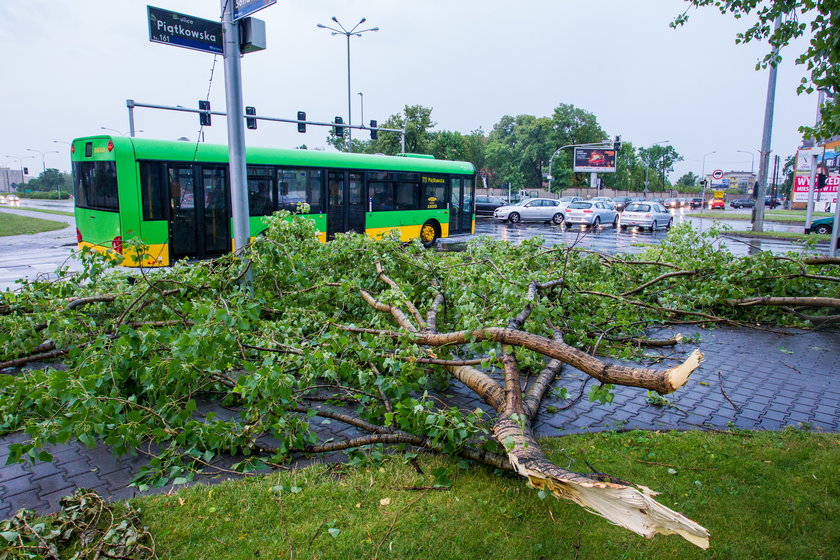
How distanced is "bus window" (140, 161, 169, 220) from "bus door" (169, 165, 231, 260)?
180 millimetres

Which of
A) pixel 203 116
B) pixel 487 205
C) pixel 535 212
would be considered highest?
pixel 203 116

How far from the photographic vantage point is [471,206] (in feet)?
70.2

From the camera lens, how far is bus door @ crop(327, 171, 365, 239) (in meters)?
16.1

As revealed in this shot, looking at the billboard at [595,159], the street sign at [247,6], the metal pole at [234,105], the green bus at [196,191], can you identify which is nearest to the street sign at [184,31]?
the metal pole at [234,105]

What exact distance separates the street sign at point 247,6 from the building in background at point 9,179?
140077 mm

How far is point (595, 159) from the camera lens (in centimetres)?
6550

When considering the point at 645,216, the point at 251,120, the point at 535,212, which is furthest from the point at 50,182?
the point at 645,216

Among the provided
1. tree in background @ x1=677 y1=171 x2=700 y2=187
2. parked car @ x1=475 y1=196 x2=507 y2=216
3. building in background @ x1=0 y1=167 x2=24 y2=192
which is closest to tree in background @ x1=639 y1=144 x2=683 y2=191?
tree in background @ x1=677 y1=171 x2=700 y2=187

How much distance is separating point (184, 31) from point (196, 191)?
767 centimetres

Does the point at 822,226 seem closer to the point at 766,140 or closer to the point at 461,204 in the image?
the point at 766,140

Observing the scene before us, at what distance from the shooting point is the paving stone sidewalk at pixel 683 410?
3.82m

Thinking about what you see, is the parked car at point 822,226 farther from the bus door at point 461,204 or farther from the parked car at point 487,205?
the parked car at point 487,205

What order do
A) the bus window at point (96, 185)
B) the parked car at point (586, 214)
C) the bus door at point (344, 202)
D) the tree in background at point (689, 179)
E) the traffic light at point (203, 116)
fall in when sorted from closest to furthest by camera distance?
the bus window at point (96, 185) → the bus door at point (344, 202) → the traffic light at point (203, 116) → the parked car at point (586, 214) → the tree in background at point (689, 179)

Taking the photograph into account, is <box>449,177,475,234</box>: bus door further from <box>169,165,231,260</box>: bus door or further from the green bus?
<box>169,165,231,260</box>: bus door
